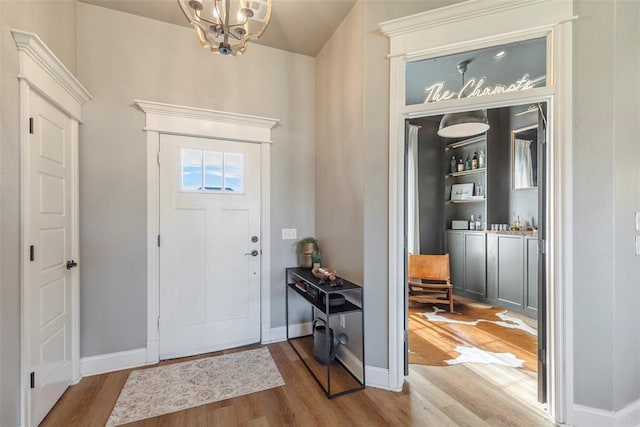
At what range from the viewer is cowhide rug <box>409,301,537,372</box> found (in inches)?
104

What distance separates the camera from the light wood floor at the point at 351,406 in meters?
1.85

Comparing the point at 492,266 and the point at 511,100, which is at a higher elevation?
the point at 511,100

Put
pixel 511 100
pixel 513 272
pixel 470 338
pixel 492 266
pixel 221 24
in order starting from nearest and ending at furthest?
pixel 221 24 → pixel 511 100 → pixel 470 338 → pixel 513 272 → pixel 492 266

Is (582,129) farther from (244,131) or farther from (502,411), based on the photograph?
(244,131)

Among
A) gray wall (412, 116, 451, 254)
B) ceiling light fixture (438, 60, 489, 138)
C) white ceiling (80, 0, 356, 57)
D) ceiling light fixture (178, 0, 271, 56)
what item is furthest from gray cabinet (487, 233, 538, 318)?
ceiling light fixture (178, 0, 271, 56)

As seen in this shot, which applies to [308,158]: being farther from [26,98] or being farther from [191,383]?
[191,383]

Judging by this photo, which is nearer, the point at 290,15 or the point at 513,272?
the point at 290,15

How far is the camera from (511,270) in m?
3.91

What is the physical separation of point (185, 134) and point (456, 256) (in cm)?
440

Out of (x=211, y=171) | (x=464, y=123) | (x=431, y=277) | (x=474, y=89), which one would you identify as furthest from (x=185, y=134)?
(x=431, y=277)

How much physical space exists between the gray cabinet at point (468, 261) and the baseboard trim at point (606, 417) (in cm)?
249

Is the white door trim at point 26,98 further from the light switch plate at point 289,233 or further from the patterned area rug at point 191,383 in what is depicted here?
the light switch plate at point 289,233

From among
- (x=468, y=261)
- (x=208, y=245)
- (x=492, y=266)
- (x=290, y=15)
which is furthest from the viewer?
(x=468, y=261)

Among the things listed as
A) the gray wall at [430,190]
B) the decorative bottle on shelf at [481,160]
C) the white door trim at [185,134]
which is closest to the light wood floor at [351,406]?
the white door trim at [185,134]
